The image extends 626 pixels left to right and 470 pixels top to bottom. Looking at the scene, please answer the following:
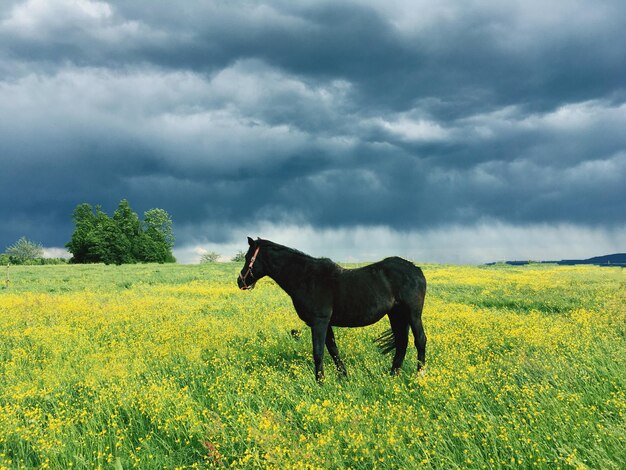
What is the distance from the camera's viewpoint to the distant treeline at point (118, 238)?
278 ft

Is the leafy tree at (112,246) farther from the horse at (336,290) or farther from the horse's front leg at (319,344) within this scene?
the horse's front leg at (319,344)

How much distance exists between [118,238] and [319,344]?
3465 inches

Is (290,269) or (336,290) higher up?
(290,269)

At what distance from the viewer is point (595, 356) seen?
7.14 meters

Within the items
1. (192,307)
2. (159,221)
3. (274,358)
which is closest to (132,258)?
(159,221)

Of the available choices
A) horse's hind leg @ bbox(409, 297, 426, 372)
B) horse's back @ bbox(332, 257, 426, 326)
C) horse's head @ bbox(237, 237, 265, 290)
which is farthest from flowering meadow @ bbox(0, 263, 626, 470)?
horse's head @ bbox(237, 237, 265, 290)

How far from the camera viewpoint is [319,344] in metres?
6.62

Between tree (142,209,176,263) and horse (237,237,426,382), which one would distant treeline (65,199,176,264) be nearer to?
tree (142,209,176,263)

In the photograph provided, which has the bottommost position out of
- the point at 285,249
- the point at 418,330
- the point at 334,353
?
the point at 334,353

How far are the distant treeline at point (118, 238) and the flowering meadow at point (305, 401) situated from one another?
80463 mm

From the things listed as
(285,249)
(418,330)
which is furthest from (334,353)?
(285,249)

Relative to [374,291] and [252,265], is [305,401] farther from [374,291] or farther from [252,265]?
[252,265]

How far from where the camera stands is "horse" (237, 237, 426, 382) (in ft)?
22.2

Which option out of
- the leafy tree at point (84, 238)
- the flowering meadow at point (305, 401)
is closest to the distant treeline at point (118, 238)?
the leafy tree at point (84, 238)
